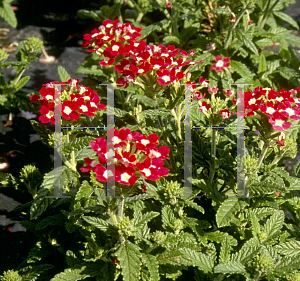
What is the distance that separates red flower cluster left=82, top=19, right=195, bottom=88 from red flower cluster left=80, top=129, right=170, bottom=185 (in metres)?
0.52

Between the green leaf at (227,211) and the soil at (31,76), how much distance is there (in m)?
1.52

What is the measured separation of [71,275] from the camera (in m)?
2.12

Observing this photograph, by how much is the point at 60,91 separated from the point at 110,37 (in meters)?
0.70

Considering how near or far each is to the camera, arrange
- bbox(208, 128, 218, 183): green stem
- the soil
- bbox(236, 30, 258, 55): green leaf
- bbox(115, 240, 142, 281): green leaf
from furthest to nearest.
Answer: bbox(236, 30, 258, 55): green leaf → the soil → bbox(208, 128, 218, 183): green stem → bbox(115, 240, 142, 281): green leaf

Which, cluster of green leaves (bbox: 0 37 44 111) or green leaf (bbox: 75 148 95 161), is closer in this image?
green leaf (bbox: 75 148 95 161)

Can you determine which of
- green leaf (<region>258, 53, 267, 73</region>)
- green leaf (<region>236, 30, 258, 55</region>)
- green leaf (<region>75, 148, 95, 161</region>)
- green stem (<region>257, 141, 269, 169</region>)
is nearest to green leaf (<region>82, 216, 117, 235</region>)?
green leaf (<region>75, 148, 95, 161</region>)

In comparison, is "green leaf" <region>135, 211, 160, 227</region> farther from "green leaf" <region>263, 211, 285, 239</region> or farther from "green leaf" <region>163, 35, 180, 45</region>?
"green leaf" <region>163, 35, 180, 45</region>

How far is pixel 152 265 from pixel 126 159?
0.68 m

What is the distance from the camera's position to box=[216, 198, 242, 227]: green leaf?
7.21 feet

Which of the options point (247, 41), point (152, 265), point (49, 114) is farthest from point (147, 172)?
point (247, 41)

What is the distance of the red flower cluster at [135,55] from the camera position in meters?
2.23

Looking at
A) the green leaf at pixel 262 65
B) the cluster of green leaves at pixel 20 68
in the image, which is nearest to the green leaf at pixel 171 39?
the green leaf at pixel 262 65

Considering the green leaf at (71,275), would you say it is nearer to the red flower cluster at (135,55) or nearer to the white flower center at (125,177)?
the white flower center at (125,177)

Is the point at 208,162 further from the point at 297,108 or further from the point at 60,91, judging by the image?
the point at 60,91
